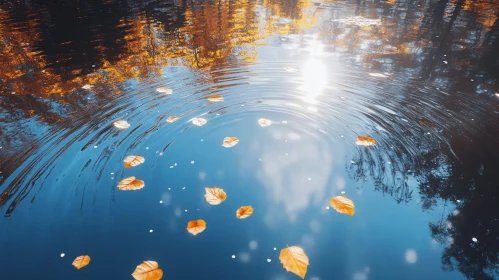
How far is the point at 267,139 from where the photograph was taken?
346 cm

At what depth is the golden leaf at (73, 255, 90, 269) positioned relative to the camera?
2089 mm

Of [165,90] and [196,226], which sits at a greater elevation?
[165,90]

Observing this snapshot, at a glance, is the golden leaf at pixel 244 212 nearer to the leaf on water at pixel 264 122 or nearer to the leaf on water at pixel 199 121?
the leaf on water at pixel 264 122

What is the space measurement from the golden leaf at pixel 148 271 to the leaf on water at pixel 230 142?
1.64 m

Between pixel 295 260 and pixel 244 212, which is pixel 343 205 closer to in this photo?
pixel 295 260

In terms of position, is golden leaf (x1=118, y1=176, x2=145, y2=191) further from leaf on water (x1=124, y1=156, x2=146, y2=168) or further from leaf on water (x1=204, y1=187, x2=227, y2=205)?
leaf on water (x1=204, y1=187, x2=227, y2=205)

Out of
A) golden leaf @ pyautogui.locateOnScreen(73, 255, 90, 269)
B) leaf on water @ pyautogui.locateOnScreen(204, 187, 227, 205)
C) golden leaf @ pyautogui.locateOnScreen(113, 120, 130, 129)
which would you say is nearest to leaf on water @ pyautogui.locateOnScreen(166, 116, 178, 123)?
golden leaf @ pyautogui.locateOnScreen(113, 120, 130, 129)

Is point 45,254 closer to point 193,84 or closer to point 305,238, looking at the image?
point 305,238

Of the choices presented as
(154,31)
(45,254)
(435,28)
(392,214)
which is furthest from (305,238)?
(435,28)

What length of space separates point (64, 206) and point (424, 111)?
493 cm

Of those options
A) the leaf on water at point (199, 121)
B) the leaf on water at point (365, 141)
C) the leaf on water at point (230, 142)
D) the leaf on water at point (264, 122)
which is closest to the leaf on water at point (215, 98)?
the leaf on water at point (199, 121)

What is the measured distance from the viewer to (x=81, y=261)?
2113mm

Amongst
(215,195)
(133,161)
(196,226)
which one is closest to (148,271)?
(196,226)

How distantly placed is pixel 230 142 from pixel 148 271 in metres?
1.78
